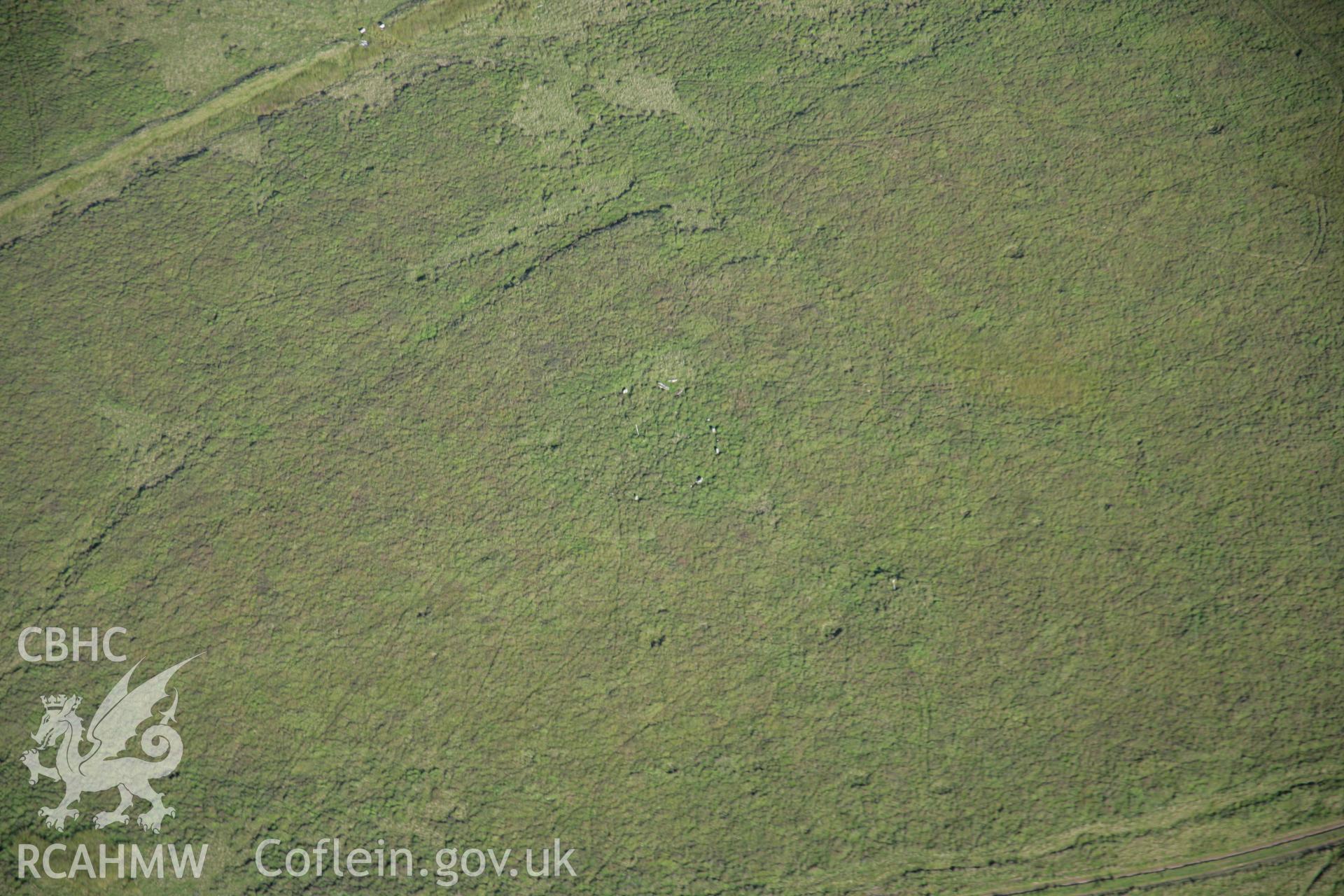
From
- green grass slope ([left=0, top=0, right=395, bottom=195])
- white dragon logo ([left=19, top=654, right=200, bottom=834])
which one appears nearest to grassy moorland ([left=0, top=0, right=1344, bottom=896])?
green grass slope ([left=0, top=0, right=395, bottom=195])

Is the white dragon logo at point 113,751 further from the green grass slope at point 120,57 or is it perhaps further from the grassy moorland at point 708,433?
the green grass slope at point 120,57

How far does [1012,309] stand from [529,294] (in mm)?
5386

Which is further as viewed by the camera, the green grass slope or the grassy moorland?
the green grass slope

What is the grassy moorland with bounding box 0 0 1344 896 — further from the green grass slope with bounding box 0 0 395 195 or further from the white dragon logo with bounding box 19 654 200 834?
the white dragon logo with bounding box 19 654 200 834

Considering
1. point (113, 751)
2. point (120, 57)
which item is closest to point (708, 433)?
point (113, 751)

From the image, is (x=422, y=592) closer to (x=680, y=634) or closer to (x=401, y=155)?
(x=680, y=634)

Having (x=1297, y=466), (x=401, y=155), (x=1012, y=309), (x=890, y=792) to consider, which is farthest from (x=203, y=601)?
(x=1297, y=466)

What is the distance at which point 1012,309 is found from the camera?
9758mm

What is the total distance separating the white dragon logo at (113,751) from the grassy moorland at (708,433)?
0.69ft

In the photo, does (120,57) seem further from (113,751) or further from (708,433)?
(708,433)

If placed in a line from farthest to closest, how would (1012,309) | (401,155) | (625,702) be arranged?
(401,155), (1012,309), (625,702)

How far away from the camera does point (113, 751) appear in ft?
28.9

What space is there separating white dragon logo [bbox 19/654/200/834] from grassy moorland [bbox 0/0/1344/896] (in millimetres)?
210

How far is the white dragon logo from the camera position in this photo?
341 inches
